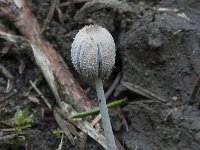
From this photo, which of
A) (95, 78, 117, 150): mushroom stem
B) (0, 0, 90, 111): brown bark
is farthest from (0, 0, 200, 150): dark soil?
(95, 78, 117, 150): mushroom stem

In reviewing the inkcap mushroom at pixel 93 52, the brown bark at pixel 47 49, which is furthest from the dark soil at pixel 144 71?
the inkcap mushroom at pixel 93 52

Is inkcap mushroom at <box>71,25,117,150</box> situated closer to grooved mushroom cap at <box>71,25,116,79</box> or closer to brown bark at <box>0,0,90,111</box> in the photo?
grooved mushroom cap at <box>71,25,116,79</box>

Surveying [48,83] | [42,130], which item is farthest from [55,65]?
[42,130]

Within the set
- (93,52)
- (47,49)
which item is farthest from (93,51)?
(47,49)

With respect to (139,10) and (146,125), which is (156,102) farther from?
(139,10)

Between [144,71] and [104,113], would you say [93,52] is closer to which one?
[104,113]
